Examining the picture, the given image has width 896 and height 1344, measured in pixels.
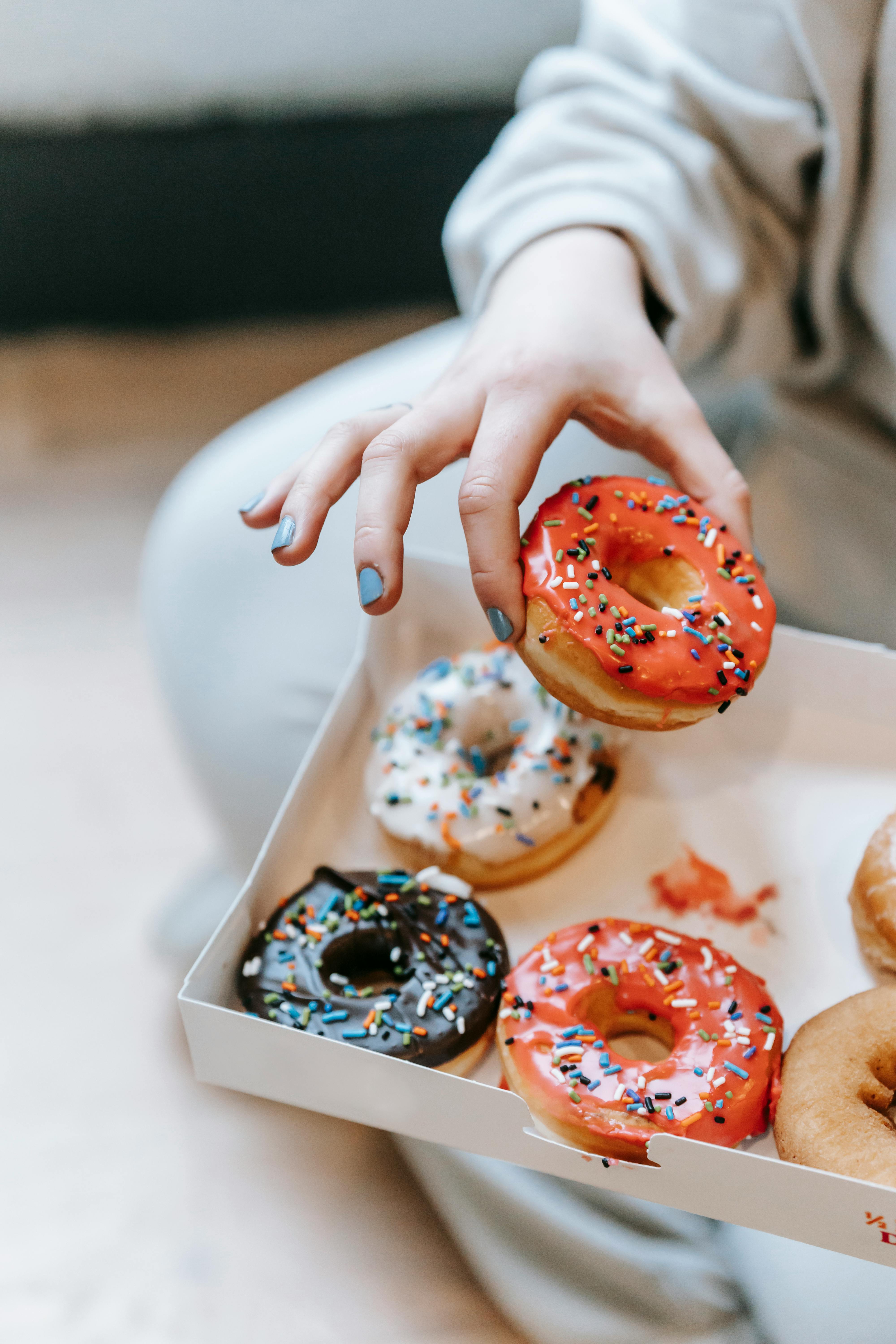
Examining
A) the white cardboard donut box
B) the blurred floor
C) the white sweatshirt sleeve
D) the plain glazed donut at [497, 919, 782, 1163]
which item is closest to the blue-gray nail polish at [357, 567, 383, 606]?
the white cardboard donut box

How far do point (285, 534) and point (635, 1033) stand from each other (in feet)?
1.67

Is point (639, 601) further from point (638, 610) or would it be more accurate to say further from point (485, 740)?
point (485, 740)

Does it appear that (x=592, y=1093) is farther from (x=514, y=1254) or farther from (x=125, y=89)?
(x=125, y=89)

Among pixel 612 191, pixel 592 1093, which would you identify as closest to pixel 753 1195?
pixel 592 1093

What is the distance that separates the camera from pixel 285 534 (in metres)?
0.78

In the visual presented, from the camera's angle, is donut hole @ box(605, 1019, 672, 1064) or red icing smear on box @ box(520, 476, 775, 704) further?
donut hole @ box(605, 1019, 672, 1064)

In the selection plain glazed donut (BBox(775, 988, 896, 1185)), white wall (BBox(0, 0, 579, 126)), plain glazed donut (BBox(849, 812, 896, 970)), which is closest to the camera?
plain glazed donut (BBox(775, 988, 896, 1185))

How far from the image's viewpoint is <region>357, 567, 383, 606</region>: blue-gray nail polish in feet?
2.46

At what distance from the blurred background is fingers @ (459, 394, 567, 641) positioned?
23.7 inches

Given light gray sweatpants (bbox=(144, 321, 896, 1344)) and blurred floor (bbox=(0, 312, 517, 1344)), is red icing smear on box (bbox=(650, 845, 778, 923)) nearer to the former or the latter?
light gray sweatpants (bbox=(144, 321, 896, 1344))

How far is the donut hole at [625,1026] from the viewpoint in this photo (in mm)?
864

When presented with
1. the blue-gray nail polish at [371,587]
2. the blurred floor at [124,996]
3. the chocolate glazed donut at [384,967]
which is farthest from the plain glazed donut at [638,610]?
the blurred floor at [124,996]

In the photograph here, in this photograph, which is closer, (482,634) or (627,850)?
(627,850)

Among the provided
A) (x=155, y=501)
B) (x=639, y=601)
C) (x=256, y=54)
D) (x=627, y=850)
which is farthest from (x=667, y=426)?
(x=155, y=501)
